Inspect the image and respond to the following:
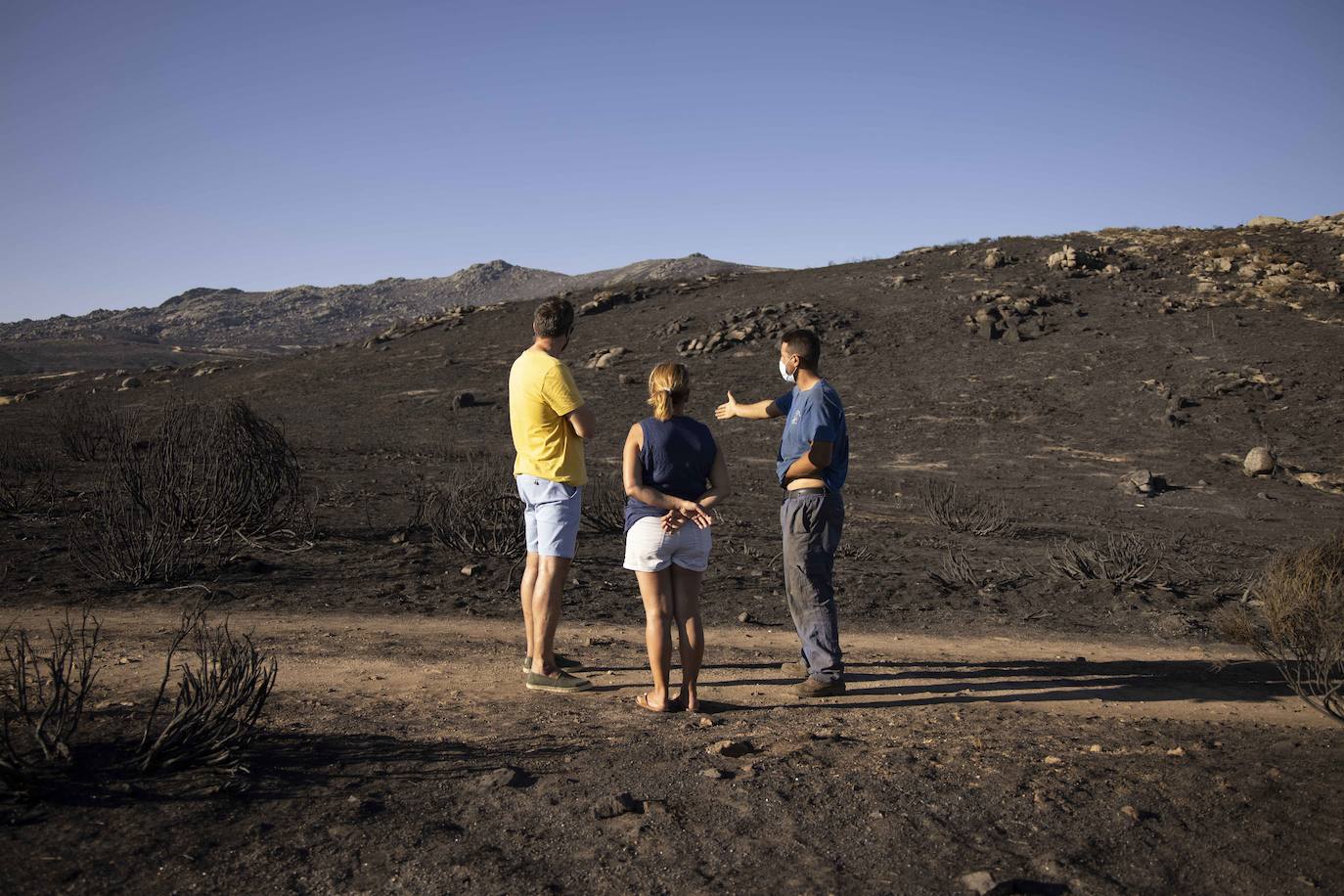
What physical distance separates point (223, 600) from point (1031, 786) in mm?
5850

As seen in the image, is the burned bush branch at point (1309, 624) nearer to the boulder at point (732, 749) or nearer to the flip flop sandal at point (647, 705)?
the boulder at point (732, 749)

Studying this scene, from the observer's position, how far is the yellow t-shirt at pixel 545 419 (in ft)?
14.7

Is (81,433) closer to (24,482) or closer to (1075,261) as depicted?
(24,482)

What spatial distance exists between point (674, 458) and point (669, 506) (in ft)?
0.72

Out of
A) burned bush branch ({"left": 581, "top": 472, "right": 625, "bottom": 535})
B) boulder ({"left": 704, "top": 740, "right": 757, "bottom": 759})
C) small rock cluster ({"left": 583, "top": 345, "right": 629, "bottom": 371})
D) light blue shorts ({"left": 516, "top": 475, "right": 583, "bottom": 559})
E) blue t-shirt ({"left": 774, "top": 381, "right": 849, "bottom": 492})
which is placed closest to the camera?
boulder ({"left": 704, "top": 740, "right": 757, "bottom": 759})

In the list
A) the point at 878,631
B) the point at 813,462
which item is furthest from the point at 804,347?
the point at 878,631

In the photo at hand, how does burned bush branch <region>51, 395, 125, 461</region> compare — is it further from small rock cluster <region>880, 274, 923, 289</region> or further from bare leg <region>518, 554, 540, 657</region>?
small rock cluster <region>880, 274, 923, 289</region>

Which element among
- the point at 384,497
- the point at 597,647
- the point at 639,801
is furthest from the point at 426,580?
the point at 639,801

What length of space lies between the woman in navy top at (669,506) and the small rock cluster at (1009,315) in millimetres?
22544

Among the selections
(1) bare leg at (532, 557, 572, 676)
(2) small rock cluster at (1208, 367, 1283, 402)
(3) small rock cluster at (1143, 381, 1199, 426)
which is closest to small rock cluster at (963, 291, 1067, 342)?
(3) small rock cluster at (1143, 381, 1199, 426)

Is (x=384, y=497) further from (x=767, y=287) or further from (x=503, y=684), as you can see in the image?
(x=767, y=287)

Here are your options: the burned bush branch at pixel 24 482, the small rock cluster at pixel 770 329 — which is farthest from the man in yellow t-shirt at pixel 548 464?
the small rock cluster at pixel 770 329

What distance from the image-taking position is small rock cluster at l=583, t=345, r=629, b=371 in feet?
86.3

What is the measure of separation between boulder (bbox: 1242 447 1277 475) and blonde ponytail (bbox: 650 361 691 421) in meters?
16.1
